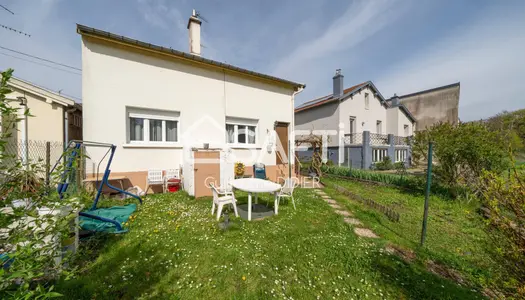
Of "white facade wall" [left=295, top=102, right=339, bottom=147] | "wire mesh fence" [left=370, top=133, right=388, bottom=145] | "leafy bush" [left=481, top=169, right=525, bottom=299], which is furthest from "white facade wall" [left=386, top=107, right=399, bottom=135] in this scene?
"leafy bush" [left=481, top=169, right=525, bottom=299]

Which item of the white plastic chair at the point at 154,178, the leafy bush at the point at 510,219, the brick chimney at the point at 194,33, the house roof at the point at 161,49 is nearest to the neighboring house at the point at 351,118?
the house roof at the point at 161,49

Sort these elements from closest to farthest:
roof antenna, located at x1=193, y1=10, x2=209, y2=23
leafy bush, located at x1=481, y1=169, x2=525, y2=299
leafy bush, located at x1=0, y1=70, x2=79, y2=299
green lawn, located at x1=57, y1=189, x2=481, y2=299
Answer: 1. leafy bush, located at x1=0, y1=70, x2=79, y2=299
2. leafy bush, located at x1=481, y1=169, x2=525, y2=299
3. green lawn, located at x1=57, y1=189, x2=481, y2=299
4. roof antenna, located at x1=193, y1=10, x2=209, y2=23

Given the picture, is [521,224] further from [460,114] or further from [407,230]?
[460,114]

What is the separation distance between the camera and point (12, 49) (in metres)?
10.2

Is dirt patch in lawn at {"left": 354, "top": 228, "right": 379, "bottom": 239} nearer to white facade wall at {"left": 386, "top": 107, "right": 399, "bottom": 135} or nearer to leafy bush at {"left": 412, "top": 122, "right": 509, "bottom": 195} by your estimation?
leafy bush at {"left": 412, "top": 122, "right": 509, "bottom": 195}

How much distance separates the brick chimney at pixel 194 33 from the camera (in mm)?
8633

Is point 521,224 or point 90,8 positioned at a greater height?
point 90,8

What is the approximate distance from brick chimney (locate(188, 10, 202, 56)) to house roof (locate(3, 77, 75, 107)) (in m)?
4.89

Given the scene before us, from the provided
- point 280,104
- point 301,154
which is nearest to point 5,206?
point 280,104

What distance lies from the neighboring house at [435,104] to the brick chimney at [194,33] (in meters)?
22.1

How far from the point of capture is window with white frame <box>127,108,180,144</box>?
667 cm

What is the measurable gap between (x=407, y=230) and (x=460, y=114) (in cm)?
2818

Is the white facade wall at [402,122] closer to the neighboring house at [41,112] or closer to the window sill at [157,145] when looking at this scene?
the window sill at [157,145]

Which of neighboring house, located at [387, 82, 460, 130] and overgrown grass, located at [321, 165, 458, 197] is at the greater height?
neighboring house, located at [387, 82, 460, 130]
